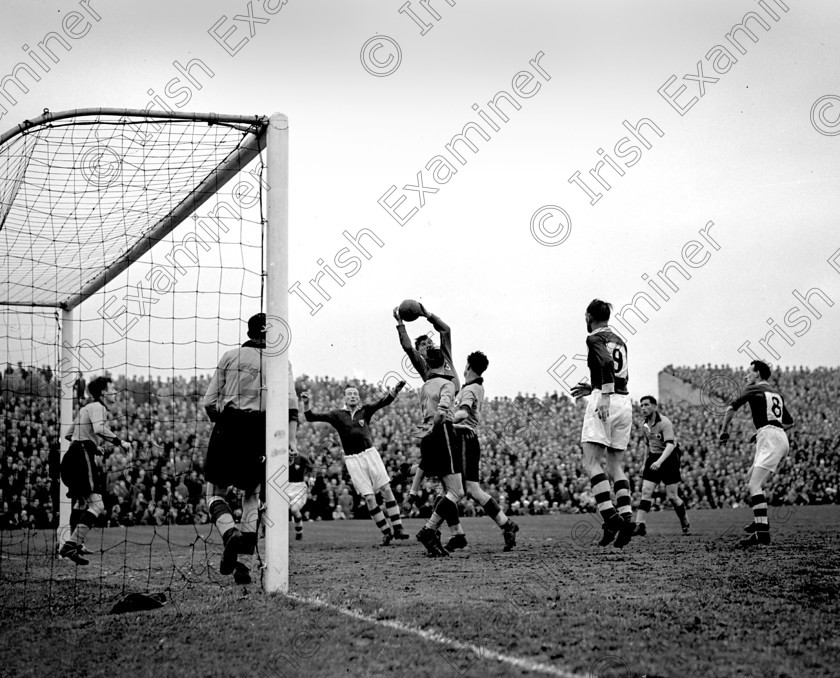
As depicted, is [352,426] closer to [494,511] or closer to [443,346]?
[443,346]

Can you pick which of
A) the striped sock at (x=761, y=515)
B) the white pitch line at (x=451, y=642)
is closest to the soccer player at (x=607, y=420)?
the striped sock at (x=761, y=515)

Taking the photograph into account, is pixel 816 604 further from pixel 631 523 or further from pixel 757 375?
pixel 757 375

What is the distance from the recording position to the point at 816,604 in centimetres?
521

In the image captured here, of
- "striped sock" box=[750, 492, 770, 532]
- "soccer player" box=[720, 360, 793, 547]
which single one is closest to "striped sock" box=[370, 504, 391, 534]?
"soccer player" box=[720, 360, 793, 547]

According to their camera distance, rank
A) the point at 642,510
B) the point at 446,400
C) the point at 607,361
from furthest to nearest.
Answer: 1. the point at 642,510
2. the point at 446,400
3. the point at 607,361

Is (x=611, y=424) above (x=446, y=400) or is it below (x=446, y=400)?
below

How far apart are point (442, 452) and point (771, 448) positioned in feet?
13.3

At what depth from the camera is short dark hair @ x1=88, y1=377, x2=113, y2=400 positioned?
9930mm

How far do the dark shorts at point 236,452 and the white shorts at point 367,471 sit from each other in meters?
5.51

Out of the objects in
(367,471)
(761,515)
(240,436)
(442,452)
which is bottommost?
(761,515)

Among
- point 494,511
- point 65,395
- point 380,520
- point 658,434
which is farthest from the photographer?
point 658,434

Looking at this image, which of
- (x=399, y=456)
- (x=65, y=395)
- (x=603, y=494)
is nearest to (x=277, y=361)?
(x=603, y=494)

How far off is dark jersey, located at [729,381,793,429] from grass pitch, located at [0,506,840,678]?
7.71 feet

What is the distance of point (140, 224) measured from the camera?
948 cm
